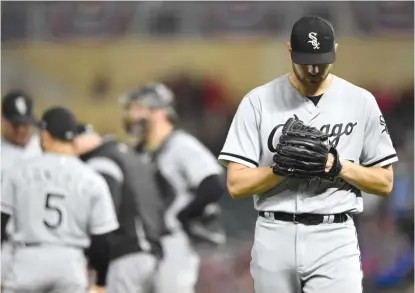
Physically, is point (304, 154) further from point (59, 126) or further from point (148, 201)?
point (148, 201)

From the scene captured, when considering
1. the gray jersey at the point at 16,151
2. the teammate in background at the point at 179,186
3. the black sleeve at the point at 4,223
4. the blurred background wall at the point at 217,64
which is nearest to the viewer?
the black sleeve at the point at 4,223

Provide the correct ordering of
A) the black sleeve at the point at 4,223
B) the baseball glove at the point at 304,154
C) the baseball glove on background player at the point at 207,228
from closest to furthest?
the baseball glove at the point at 304,154 < the black sleeve at the point at 4,223 < the baseball glove on background player at the point at 207,228

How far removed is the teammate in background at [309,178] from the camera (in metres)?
2.25

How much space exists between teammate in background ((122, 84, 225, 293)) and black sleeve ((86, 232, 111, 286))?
41cm

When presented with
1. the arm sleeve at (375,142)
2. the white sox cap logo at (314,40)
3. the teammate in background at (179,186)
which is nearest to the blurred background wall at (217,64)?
the teammate in background at (179,186)

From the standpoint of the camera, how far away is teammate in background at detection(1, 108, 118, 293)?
3803 mm

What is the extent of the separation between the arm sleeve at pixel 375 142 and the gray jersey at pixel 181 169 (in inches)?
105

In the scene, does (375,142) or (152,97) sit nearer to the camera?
(375,142)

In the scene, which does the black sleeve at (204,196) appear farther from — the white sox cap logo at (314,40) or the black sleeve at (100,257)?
the white sox cap logo at (314,40)

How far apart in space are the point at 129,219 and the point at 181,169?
45 cm

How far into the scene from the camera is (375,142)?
2.34 m

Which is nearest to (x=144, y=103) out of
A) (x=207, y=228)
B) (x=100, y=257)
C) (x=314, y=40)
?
(x=207, y=228)

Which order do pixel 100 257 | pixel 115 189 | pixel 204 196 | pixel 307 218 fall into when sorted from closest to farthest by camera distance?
pixel 307 218 → pixel 100 257 → pixel 115 189 → pixel 204 196

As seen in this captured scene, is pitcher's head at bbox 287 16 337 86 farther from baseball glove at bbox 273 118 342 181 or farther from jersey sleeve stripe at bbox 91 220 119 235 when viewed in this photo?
jersey sleeve stripe at bbox 91 220 119 235
